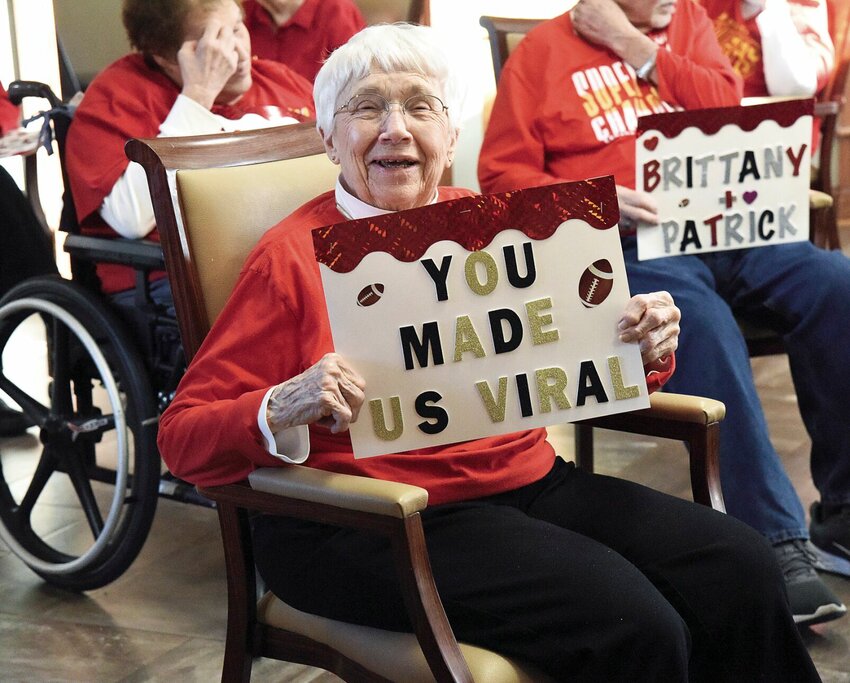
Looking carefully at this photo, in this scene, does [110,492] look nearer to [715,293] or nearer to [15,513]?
[15,513]

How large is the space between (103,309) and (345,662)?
43.0 inches

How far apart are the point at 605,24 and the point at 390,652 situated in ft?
5.15

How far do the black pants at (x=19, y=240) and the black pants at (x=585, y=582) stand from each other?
1240 millimetres

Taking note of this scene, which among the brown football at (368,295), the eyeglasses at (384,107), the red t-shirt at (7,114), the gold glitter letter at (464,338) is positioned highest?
the red t-shirt at (7,114)

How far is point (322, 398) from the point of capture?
4.18 ft

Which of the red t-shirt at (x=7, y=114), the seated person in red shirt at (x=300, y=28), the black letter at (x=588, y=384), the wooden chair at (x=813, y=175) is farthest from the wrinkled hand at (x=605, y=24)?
the black letter at (x=588, y=384)

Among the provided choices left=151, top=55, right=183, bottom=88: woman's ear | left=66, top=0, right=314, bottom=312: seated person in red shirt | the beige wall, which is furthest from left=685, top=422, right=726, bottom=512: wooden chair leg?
the beige wall

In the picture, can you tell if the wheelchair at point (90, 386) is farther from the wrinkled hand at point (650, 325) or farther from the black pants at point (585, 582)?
the wrinkled hand at point (650, 325)

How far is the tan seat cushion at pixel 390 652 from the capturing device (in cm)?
128

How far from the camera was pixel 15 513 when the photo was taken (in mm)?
2426

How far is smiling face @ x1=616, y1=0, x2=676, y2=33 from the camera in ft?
8.20

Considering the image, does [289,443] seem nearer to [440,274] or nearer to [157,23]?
[440,274]

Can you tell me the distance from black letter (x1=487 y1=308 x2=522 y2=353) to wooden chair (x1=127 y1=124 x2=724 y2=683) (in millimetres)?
215

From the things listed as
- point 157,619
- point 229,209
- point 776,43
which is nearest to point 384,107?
point 229,209
